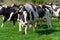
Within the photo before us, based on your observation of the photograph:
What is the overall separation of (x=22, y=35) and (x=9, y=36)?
0.69m

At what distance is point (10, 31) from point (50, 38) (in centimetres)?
312

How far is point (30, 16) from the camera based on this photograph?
574 inches

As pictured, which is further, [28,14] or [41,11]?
[41,11]

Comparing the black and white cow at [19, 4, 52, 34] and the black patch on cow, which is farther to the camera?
the black patch on cow

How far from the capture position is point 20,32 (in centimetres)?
1520

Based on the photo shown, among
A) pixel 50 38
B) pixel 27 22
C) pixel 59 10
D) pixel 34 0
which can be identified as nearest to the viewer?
pixel 50 38

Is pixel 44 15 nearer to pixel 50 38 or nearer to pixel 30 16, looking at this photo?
pixel 30 16

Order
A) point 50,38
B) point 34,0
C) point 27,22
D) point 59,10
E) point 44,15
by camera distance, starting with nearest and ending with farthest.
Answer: point 50,38, point 27,22, point 44,15, point 59,10, point 34,0

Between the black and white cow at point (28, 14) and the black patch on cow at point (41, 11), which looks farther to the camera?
the black patch on cow at point (41, 11)

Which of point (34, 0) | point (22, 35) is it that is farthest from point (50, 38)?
point (34, 0)

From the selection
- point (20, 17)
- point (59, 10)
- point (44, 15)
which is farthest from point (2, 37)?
point (59, 10)

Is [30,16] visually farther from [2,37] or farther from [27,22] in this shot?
[2,37]

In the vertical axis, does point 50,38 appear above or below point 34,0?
below

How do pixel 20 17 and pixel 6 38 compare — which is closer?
pixel 6 38
